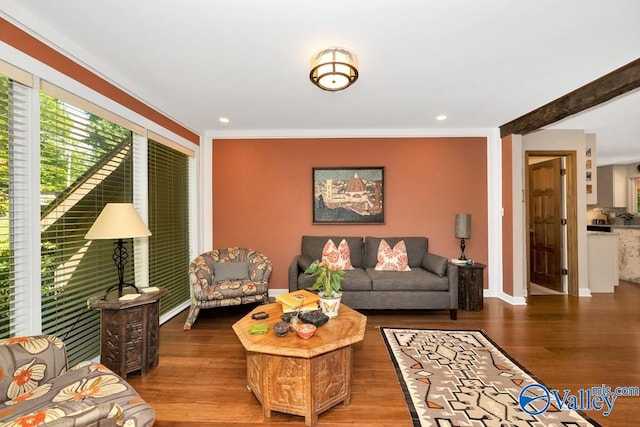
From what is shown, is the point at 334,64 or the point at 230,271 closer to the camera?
the point at 334,64

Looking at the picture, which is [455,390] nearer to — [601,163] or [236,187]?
[236,187]

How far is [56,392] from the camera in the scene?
50.8 inches

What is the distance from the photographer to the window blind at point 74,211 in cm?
193

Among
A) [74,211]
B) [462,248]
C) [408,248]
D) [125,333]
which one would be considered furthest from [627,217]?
[74,211]

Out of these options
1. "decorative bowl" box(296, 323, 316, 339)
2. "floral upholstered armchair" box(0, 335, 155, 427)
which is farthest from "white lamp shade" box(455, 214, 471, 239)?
"floral upholstered armchair" box(0, 335, 155, 427)

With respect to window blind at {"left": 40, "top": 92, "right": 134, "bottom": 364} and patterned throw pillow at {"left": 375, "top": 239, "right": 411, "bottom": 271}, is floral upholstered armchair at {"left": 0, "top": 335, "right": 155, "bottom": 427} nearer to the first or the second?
window blind at {"left": 40, "top": 92, "right": 134, "bottom": 364}

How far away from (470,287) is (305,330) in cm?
272

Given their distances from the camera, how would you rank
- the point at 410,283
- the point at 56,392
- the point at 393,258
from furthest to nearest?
the point at 393,258
the point at 410,283
the point at 56,392

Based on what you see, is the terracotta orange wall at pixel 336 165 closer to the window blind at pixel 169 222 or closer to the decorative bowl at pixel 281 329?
the window blind at pixel 169 222

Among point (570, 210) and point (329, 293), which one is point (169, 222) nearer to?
point (329, 293)

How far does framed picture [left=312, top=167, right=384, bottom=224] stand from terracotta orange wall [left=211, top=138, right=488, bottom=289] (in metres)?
0.11

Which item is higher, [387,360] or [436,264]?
[436,264]
